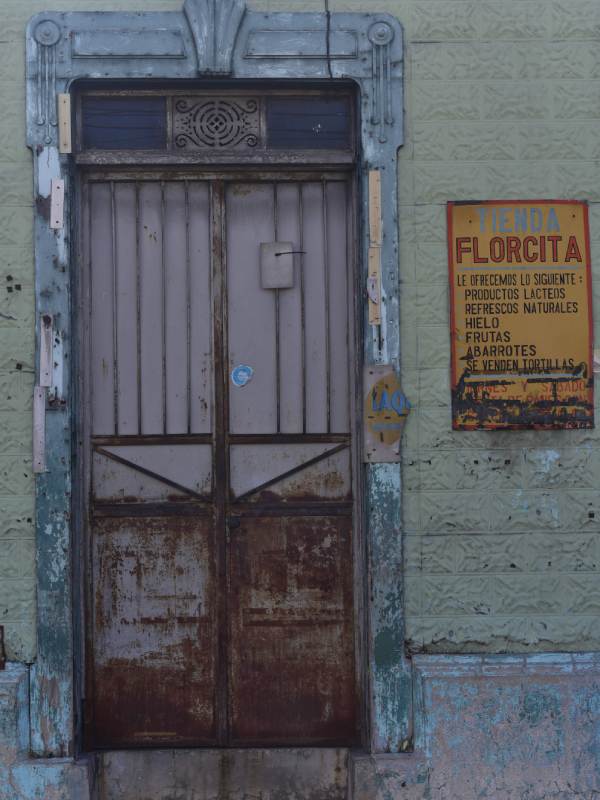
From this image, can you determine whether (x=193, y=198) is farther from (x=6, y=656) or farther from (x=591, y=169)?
(x=6, y=656)

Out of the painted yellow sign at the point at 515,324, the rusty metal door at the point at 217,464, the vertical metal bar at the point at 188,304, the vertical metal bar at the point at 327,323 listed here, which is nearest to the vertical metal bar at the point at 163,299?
the rusty metal door at the point at 217,464

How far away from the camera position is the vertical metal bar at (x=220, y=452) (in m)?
4.57

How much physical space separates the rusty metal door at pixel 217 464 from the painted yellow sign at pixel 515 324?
594mm

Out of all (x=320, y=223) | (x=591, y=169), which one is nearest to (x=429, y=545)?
(x=320, y=223)

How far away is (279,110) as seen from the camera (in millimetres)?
4641

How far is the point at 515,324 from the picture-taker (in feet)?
14.8

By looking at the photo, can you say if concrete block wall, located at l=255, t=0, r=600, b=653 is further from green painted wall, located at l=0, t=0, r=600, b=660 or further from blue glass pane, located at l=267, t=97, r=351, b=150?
blue glass pane, located at l=267, t=97, r=351, b=150

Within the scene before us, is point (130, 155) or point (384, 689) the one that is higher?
point (130, 155)

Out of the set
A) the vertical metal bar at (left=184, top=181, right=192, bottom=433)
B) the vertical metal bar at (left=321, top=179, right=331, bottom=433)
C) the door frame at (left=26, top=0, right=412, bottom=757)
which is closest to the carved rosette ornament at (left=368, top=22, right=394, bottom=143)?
the door frame at (left=26, top=0, right=412, bottom=757)

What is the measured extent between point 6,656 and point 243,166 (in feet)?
8.66

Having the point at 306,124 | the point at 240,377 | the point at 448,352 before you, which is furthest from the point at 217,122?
the point at 448,352

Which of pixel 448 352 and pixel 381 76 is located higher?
pixel 381 76

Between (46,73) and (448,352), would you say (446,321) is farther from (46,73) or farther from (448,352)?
(46,73)

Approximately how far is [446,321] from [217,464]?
1.33m
